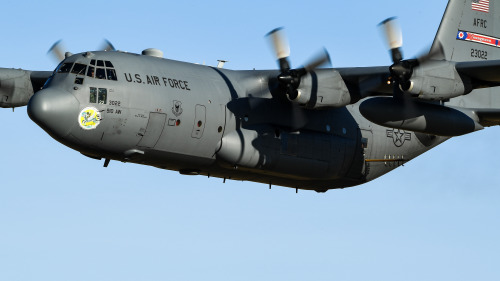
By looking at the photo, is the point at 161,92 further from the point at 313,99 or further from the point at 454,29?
the point at 454,29

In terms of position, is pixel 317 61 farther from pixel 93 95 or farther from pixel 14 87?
pixel 14 87

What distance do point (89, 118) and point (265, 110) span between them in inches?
223

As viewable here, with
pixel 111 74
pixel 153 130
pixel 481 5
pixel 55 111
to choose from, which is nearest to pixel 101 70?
pixel 111 74

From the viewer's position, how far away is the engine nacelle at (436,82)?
26062 mm

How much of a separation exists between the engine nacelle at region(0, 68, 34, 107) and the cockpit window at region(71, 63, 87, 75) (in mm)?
7186

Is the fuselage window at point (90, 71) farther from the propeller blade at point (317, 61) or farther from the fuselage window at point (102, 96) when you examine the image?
the propeller blade at point (317, 61)

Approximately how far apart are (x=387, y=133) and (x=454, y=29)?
3.96 meters

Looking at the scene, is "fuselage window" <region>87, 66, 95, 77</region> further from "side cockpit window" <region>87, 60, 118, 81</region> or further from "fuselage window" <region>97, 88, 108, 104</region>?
"fuselage window" <region>97, 88, 108, 104</region>

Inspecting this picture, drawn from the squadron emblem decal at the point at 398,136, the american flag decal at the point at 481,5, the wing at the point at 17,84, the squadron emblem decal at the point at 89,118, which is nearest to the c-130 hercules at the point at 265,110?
the squadron emblem decal at the point at 89,118

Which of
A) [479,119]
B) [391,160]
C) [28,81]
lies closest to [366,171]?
[391,160]

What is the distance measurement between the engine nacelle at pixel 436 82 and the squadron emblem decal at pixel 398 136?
184 inches

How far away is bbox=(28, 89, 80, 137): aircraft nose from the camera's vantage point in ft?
79.7

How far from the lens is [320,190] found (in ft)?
100

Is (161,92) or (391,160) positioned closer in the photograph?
(161,92)
